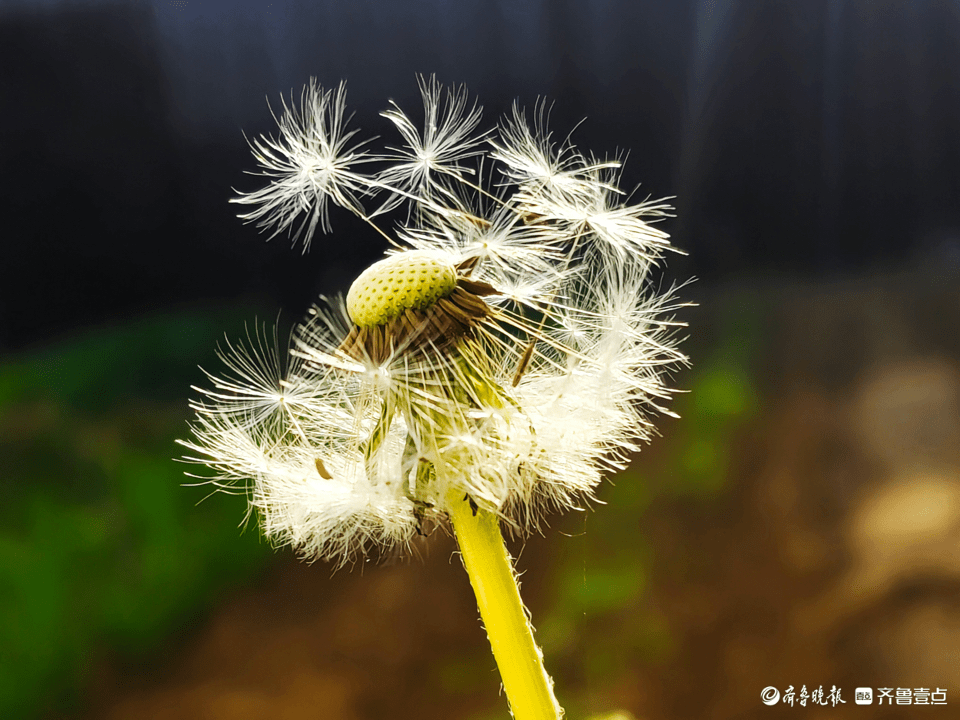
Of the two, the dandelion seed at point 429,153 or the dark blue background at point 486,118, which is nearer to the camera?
the dandelion seed at point 429,153

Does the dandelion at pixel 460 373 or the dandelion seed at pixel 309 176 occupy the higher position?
the dandelion seed at pixel 309 176

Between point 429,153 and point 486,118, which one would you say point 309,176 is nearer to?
point 429,153

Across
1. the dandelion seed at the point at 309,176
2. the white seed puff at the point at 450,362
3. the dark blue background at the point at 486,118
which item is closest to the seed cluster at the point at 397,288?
the white seed puff at the point at 450,362

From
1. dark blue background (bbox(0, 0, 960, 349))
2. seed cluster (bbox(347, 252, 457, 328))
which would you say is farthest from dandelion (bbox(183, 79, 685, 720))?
dark blue background (bbox(0, 0, 960, 349))

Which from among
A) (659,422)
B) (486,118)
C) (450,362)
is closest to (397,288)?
(450,362)

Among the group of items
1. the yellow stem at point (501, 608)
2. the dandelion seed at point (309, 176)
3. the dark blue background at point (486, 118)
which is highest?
the dark blue background at point (486, 118)

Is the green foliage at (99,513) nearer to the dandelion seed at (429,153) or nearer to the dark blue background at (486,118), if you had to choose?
the dark blue background at (486,118)

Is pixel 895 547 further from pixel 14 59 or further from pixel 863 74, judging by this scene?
pixel 14 59
